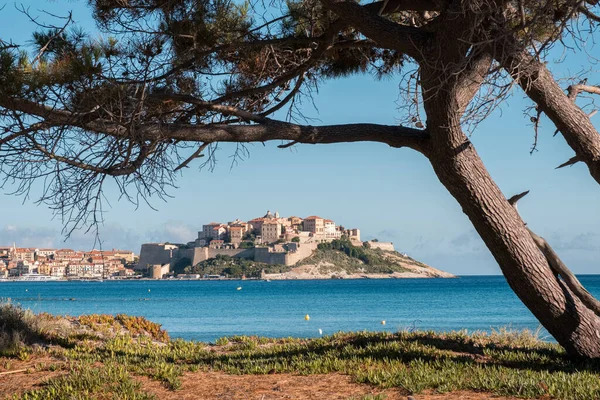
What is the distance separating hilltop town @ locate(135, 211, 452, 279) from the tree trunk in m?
87.2

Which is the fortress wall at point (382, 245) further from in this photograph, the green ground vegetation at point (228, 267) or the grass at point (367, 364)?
the grass at point (367, 364)

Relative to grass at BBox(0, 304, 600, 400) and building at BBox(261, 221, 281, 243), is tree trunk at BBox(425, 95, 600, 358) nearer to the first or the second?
grass at BBox(0, 304, 600, 400)

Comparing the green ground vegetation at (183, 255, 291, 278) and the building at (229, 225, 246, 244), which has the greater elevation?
the building at (229, 225, 246, 244)

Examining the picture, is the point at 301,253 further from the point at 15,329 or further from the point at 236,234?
the point at 15,329

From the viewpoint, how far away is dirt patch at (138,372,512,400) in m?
4.94

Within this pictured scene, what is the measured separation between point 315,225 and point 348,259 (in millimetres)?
11633

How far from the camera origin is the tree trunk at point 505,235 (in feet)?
19.1

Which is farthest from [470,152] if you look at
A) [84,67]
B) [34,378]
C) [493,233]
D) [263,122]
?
[34,378]

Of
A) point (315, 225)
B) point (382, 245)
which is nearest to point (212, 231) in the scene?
point (315, 225)

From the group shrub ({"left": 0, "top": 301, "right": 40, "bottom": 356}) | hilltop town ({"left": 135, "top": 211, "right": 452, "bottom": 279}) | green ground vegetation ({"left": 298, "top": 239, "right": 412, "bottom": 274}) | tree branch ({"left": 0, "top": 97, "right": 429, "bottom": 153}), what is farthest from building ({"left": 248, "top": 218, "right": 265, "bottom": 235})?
tree branch ({"left": 0, "top": 97, "right": 429, "bottom": 153})

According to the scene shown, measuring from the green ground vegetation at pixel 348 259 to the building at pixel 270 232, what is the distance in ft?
29.4

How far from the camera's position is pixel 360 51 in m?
7.55

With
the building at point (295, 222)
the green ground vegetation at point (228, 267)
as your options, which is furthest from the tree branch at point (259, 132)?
the building at point (295, 222)

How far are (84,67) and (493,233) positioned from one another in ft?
11.0
